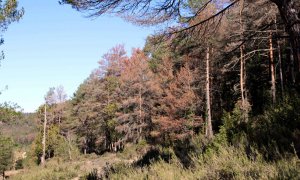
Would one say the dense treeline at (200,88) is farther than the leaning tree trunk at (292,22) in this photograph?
Yes

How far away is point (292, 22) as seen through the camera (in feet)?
17.1

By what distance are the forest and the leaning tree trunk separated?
0.02 m

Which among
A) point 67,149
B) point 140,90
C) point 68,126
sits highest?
point 140,90

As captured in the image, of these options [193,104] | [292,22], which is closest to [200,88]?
[193,104]

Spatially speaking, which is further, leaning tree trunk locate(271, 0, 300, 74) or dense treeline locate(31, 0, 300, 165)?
dense treeline locate(31, 0, 300, 165)

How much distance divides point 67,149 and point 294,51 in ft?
158

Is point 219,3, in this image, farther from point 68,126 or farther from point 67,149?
point 68,126

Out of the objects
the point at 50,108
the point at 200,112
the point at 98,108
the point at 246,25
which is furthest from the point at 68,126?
the point at 246,25

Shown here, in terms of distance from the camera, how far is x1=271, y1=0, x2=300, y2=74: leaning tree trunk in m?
5.10

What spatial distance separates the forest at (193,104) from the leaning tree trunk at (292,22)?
0.7 inches

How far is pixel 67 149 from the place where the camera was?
4962 centimetres

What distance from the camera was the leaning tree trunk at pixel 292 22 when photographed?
510 cm

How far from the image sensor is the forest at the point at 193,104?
6020mm

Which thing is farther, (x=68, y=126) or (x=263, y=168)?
(x=68, y=126)
